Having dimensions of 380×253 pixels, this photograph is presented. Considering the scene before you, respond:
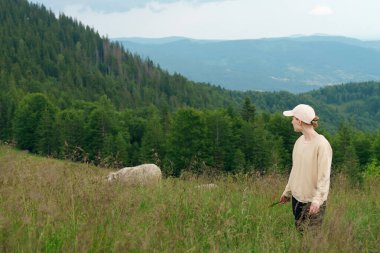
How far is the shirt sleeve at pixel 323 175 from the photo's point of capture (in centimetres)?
525

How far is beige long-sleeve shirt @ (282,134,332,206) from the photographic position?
5.32 meters

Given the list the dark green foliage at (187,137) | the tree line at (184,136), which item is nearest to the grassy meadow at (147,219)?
the tree line at (184,136)

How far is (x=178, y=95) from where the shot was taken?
170 metres

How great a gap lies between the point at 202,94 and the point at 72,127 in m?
121

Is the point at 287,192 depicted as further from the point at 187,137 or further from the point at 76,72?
the point at 76,72

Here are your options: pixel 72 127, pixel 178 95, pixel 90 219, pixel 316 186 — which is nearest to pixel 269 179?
pixel 316 186

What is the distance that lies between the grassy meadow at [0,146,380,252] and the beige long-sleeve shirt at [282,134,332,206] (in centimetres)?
44

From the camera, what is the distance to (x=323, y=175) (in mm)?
5336

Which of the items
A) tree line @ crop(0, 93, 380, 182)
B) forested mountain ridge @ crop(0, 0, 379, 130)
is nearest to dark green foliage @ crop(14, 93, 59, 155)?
tree line @ crop(0, 93, 380, 182)

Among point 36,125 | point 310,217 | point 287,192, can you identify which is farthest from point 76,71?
point 310,217

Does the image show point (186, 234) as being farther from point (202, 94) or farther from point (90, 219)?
point (202, 94)

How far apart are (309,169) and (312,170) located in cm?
4

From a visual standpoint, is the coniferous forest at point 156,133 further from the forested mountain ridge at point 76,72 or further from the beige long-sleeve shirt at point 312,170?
the beige long-sleeve shirt at point 312,170

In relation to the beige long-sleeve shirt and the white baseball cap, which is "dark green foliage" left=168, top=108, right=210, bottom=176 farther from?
the white baseball cap
